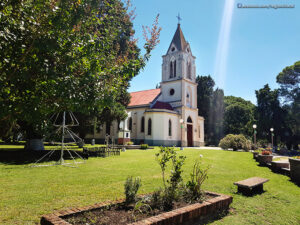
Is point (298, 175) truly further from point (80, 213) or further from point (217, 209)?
point (80, 213)

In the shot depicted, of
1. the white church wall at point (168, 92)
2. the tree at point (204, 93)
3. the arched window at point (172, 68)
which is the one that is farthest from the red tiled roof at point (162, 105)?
the tree at point (204, 93)

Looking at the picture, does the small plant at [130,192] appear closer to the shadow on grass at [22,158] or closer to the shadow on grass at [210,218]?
the shadow on grass at [210,218]

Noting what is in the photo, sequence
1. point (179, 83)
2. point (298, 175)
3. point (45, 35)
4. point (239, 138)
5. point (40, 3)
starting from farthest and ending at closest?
point (179, 83), point (239, 138), point (298, 175), point (40, 3), point (45, 35)

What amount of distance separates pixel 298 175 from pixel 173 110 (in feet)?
99.3

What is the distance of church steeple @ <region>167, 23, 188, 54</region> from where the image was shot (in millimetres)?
40125

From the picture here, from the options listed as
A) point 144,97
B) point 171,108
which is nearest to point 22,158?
point 171,108

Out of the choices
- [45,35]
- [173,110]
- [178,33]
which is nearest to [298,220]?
[45,35]

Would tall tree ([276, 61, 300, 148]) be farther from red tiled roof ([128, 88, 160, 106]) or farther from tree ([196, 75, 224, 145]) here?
red tiled roof ([128, 88, 160, 106])

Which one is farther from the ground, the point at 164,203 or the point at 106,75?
the point at 106,75

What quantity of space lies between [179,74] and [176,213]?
3685 centimetres

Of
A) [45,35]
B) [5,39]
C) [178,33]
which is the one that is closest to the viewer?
[5,39]

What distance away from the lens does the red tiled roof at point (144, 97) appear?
39850mm

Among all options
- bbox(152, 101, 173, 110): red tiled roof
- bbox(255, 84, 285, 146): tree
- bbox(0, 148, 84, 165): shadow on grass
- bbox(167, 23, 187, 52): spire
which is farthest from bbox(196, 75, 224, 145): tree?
bbox(0, 148, 84, 165): shadow on grass

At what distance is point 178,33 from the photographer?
42.1 metres
